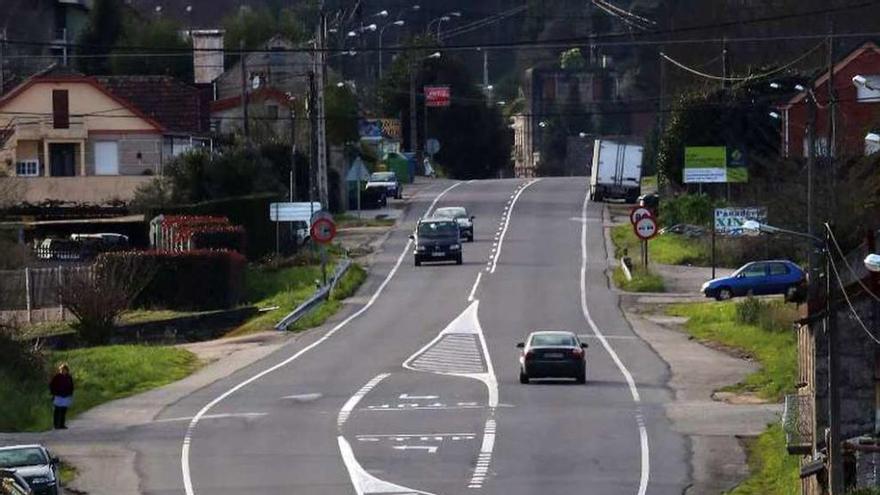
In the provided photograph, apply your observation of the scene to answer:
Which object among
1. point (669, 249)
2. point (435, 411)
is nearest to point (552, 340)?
point (435, 411)

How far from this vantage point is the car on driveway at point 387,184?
3751 inches

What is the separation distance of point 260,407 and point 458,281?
88.2 ft

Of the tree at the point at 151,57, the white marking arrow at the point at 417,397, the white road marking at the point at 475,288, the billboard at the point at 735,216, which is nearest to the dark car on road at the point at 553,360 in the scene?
the white marking arrow at the point at 417,397

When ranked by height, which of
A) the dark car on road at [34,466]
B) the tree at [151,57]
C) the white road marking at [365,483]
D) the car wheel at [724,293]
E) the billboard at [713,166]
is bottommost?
the white road marking at [365,483]

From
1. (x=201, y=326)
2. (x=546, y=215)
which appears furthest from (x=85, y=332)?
(x=546, y=215)

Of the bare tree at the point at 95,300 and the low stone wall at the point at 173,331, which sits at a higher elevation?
the bare tree at the point at 95,300

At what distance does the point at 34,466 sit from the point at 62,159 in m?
66.1

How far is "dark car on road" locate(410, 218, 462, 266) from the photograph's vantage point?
230ft

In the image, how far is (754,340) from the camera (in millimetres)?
49281

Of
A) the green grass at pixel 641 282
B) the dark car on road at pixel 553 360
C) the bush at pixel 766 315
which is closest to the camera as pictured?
the dark car on road at pixel 553 360

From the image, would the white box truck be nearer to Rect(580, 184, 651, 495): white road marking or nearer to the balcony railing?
Rect(580, 184, 651, 495): white road marking

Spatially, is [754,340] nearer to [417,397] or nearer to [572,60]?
[417,397]

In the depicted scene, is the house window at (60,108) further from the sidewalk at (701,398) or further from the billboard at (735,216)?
the sidewalk at (701,398)

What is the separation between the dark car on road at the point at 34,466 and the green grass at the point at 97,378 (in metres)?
8.86
